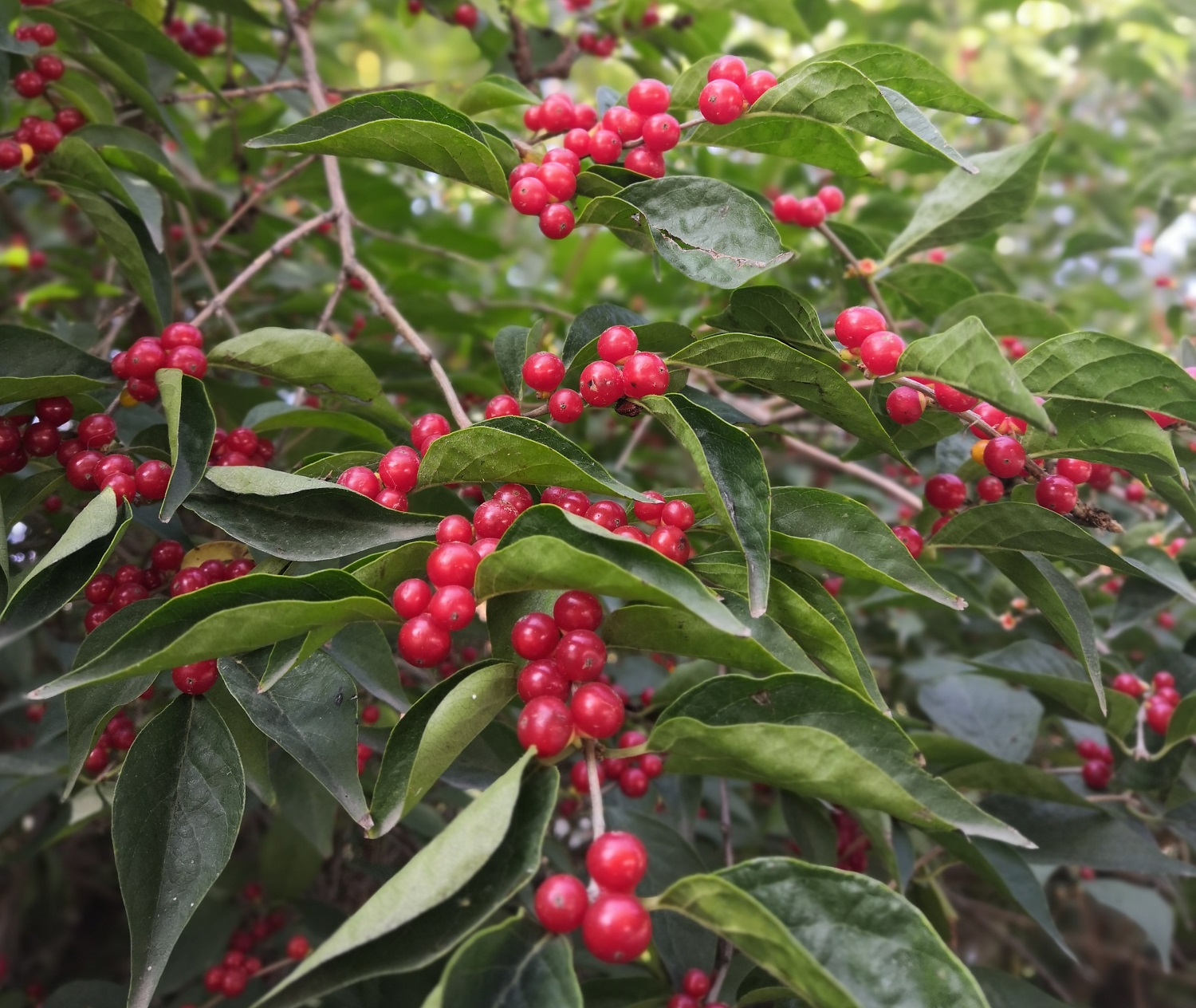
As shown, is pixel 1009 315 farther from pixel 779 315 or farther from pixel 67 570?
pixel 67 570

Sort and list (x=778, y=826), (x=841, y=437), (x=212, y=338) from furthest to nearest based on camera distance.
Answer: (x=841, y=437), (x=212, y=338), (x=778, y=826)

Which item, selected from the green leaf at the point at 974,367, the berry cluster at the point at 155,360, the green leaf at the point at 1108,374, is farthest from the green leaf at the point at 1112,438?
the berry cluster at the point at 155,360

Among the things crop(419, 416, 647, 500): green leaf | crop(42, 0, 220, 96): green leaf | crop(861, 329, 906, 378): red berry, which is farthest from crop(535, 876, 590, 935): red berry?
crop(42, 0, 220, 96): green leaf

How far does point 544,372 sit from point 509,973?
0.59 metres

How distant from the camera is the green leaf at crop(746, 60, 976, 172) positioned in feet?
2.88

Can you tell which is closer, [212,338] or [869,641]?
→ [212,338]

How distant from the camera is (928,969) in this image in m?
0.63

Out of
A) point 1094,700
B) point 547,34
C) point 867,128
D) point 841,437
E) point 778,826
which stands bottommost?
point 778,826

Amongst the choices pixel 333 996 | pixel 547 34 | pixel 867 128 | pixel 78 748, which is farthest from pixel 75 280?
pixel 867 128

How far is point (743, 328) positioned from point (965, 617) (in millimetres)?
954

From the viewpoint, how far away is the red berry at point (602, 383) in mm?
882

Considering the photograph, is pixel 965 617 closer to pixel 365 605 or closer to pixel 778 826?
pixel 778 826

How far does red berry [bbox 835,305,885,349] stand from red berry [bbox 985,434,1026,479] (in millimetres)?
187

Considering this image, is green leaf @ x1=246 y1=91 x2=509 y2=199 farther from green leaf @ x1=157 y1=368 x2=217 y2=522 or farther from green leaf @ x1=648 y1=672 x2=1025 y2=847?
green leaf @ x1=648 y1=672 x2=1025 y2=847
